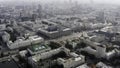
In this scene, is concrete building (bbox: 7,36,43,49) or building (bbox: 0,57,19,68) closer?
building (bbox: 0,57,19,68)

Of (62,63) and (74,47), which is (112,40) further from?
(62,63)

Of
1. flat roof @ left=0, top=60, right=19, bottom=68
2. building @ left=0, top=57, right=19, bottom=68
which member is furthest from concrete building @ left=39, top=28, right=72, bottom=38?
flat roof @ left=0, top=60, right=19, bottom=68

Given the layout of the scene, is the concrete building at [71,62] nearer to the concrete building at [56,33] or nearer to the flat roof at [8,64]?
the flat roof at [8,64]

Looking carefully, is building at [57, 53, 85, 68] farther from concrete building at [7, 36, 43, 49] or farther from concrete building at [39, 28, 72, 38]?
concrete building at [39, 28, 72, 38]

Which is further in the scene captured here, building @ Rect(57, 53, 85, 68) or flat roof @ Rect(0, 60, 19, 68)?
flat roof @ Rect(0, 60, 19, 68)

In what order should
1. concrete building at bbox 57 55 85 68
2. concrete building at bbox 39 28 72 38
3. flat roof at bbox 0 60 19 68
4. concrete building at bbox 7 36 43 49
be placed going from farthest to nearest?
concrete building at bbox 39 28 72 38 → concrete building at bbox 7 36 43 49 → flat roof at bbox 0 60 19 68 → concrete building at bbox 57 55 85 68

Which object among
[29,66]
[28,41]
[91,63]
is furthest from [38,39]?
[91,63]

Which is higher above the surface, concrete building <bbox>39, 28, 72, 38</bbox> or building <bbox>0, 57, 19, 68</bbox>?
concrete building <bbox>39, 28, 72, 38</bbox>

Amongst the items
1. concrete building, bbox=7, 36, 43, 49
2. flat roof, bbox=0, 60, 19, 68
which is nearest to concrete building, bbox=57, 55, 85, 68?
flat roof, bbox=0, 60, 19, 68

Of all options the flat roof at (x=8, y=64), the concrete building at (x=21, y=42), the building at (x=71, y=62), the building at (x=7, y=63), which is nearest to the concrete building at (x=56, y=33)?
the concrete building at (x=21, y=42)

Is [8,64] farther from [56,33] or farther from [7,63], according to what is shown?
[56,33]

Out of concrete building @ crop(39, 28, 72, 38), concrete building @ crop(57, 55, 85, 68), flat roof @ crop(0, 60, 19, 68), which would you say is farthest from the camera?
concrete building @ crop(39, 28, 72, 38)
